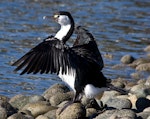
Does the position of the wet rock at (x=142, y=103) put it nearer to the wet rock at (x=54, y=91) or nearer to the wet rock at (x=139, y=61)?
the wet rock at (x=54, y=91)

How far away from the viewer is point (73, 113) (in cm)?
796

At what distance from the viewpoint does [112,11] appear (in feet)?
65.4

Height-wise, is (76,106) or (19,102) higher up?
(76,106)

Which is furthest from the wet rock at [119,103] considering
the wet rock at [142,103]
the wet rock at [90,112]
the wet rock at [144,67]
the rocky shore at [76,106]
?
the wet rock at [144,67]

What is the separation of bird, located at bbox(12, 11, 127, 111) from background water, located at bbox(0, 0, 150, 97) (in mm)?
2298

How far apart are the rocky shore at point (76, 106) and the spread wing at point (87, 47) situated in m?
0.63

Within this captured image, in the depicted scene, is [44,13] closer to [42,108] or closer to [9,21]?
[9,21]

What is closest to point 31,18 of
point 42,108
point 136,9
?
point 136,9

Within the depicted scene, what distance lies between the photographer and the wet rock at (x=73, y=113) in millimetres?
7957

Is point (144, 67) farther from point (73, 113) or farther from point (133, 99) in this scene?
point (73, 113)

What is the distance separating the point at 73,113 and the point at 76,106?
0.11m

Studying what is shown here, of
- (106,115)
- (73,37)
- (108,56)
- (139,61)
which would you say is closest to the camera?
(106,115)

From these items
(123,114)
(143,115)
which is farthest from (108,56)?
(123,114)

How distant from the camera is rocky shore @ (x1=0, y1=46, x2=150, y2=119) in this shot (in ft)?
26.0
